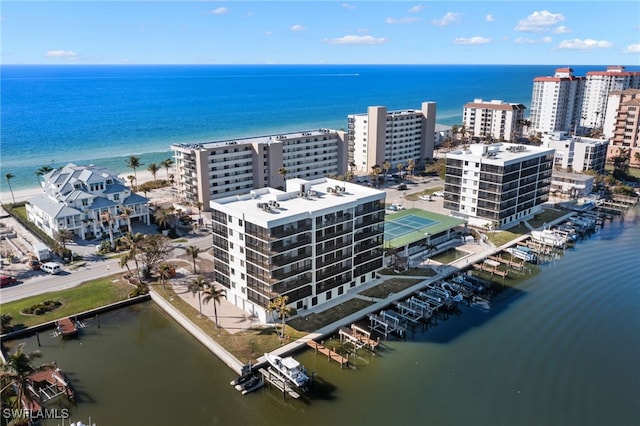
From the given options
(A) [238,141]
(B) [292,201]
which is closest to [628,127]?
(A) [238,141]

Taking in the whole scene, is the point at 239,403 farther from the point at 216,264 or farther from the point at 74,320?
the point at 74,320

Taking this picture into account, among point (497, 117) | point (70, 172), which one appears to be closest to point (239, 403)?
point (70, 172)

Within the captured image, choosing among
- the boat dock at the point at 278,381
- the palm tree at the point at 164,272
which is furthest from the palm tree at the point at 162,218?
the boat dock at the point at 278,381

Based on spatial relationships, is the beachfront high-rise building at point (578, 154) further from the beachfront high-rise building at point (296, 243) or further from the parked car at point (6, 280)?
the parked car at point (6, 280)

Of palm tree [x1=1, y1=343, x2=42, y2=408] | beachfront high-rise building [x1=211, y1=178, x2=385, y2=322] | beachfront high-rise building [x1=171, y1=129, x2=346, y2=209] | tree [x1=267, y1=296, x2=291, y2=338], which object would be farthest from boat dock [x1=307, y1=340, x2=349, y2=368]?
beachfront high-rise building [x1=171, y1=129, x2=346, y2=209]

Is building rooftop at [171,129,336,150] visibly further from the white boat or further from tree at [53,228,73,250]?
the white boat

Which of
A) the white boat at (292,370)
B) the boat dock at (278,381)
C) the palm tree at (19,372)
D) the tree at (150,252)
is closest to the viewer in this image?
the palm tree at (19,372)
